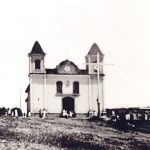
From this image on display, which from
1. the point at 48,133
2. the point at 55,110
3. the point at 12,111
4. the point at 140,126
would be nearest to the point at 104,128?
the point at 140,126

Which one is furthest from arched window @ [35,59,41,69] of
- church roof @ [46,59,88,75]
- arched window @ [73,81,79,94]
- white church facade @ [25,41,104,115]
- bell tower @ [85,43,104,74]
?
bell tower @ [85,43,104,74]

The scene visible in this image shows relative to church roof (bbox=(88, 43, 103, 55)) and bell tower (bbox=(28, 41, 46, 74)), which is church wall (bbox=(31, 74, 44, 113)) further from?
church roof (bbox=(88, 43, 103, 55))

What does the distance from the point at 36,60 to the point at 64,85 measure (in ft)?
10.5

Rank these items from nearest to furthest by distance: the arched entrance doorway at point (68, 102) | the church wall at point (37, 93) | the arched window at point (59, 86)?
the church wall at point (37, 93)
the arched entrance doorway at point (68, 102)
the arched window at point (59, 86)

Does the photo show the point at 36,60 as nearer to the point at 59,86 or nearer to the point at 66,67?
the point at 66,67

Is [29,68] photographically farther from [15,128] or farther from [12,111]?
[15,128]

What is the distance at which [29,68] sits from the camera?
121 feet

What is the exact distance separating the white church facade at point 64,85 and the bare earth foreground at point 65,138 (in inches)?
658

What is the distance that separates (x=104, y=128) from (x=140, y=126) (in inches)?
89.4

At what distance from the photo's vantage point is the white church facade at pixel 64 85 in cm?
3647

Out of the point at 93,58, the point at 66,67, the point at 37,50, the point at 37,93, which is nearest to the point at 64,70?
the point at 66,67

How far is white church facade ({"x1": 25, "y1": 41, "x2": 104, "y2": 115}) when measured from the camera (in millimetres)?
36469

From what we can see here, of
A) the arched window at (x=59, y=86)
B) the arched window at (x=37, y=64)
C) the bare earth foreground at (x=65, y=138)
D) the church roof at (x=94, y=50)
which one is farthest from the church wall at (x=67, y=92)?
the bare earth foreground at (x=65, y=138)

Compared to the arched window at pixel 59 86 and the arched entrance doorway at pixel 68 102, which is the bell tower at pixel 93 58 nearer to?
the arched window at pixel 59 86
